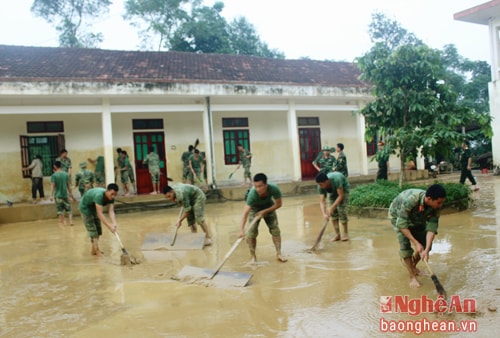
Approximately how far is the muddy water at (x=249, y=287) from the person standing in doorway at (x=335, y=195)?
14.8 inches

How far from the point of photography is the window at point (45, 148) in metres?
12.9

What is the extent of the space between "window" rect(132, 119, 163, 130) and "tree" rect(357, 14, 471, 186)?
731 cm

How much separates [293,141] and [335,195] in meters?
8.11

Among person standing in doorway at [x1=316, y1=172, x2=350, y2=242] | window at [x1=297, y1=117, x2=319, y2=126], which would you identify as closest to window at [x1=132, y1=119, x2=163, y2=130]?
window at [x1=297, y1=117, x2=319, y2=126]

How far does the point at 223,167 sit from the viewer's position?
1526 centimetres

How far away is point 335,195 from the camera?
6.93 meters

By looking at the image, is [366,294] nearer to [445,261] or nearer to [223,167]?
[445,261]

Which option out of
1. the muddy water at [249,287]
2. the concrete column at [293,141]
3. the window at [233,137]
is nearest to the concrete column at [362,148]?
the concrete column at [293,141]

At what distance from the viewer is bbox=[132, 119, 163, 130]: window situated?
46.6ft

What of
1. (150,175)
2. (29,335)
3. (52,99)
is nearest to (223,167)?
(150,175)

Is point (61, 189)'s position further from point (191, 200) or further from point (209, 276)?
point (209, 276)

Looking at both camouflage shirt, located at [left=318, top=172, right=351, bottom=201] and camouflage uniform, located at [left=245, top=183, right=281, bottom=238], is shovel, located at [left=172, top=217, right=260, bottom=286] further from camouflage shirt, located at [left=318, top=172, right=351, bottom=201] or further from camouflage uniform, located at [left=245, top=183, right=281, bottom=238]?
camouflage shirt, located at [left=318, top=172, right=351, bottom=201]

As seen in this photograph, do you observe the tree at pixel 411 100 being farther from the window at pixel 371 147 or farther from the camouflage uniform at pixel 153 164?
the window at pixel 371 147

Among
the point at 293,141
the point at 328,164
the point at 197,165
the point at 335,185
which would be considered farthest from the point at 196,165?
the point at 335,185
